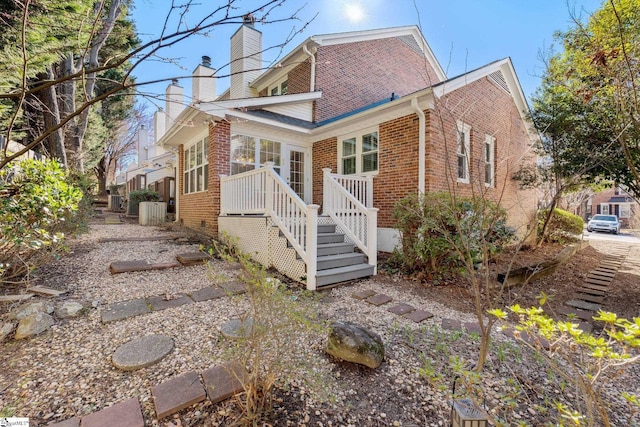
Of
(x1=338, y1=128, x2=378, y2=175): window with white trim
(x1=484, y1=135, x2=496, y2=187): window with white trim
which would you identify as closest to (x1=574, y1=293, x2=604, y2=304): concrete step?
(x1=484, y1=135, x2=496, y2=187): window with white trim

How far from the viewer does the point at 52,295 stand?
3.68 m

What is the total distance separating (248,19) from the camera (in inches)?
69.0

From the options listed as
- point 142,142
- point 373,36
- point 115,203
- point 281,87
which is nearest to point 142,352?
point 281,87

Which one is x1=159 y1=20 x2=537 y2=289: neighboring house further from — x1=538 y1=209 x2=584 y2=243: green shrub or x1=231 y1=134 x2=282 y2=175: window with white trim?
x1=538 y1=209 x2=584 y2=243: green shrub

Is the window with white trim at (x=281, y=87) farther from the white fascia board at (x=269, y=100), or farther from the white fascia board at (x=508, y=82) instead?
the white fascia board at (x=508, y=82)

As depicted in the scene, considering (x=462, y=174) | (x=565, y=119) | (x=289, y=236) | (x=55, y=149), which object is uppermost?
(x=565, y=119)

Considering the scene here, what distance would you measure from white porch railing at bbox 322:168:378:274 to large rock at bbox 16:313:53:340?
15.4 feet

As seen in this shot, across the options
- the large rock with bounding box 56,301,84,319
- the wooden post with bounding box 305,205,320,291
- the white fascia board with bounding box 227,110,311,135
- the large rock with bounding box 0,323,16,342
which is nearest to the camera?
the large rock with bounding box 0,323,16,342

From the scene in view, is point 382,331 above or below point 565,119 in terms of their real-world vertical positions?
below

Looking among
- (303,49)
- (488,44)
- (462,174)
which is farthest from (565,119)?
(303,49)

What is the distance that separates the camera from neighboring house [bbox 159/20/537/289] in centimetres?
550

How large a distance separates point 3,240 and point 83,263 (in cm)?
218

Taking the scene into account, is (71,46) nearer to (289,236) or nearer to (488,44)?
(289,236)

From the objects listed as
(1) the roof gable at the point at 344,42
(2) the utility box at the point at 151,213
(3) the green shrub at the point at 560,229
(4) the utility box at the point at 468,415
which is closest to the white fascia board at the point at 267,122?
(1) the roof gable at the point at 344,42
